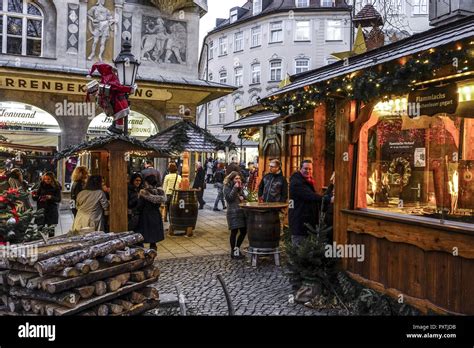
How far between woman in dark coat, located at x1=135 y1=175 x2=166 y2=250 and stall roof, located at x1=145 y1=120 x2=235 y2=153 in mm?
2520

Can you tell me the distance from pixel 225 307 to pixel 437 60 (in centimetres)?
409

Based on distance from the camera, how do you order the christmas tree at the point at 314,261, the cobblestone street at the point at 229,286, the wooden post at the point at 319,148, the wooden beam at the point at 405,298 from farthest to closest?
1. the wooden post at the point at 319,148
2. the christmas tree at the point at 314,261
3. the cobblestone street at the point at 229,286
4. the wooden beam at the point at 405,298

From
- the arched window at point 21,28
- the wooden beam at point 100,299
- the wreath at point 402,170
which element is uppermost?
the arched window at point 21,28

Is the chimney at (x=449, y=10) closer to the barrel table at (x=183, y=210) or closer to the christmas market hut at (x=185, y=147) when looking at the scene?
the christmas market hut at (x=185, y=147)

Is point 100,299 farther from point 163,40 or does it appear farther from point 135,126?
point 163,40

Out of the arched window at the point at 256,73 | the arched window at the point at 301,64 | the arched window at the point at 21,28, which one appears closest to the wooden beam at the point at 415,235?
the arched window at the point at 21,28

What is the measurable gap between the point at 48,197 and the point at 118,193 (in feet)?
9.41

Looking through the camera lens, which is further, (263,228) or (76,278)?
(263,228)

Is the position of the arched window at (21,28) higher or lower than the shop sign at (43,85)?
higher

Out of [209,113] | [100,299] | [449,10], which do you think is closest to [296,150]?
[449,10]

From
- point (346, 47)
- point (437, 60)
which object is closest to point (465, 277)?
point (437, 60)

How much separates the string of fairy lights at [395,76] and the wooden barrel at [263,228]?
2421 mm

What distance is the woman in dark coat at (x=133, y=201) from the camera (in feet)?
28.1

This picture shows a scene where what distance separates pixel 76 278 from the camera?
4.49 m
